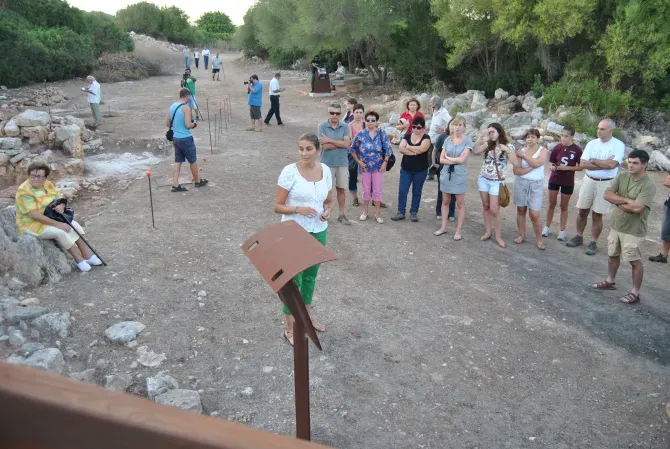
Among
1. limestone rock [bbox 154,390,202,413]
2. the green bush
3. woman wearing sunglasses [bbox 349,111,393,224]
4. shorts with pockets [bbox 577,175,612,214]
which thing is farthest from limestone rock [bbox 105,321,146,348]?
the green bush

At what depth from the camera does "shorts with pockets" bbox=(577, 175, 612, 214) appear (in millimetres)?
7723

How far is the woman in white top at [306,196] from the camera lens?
5.02 meters

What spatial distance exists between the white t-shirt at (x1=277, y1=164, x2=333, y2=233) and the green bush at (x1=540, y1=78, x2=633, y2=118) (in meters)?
13.4

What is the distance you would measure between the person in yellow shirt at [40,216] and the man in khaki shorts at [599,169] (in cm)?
649

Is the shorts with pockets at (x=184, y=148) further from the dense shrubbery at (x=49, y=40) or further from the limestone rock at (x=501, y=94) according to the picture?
the dense shrubbery at (x=49, y=40)

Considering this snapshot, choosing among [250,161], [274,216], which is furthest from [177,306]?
[250,161]

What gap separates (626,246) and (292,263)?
4.85 m

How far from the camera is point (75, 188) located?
31.6ft

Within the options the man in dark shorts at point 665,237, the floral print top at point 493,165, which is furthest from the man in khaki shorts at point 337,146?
the man in dark shorts at point 665,237

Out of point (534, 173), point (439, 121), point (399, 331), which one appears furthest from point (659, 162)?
point (399, 331)

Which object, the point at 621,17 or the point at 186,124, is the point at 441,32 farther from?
the point at 186,124

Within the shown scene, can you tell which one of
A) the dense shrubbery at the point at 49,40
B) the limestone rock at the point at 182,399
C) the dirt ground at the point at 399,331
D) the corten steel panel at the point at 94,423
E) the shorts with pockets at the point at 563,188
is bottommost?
the dirt ground at the point at 399,331

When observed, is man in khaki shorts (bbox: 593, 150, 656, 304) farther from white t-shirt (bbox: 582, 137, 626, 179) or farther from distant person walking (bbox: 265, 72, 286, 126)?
distant person walking (bbox: 265, 72, 286, 126)

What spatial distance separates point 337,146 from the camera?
8156mm
